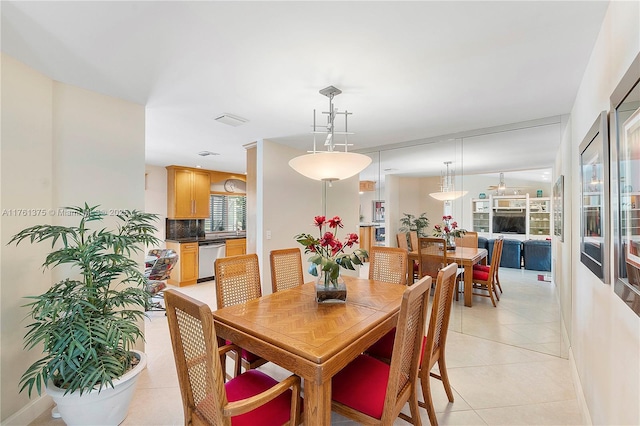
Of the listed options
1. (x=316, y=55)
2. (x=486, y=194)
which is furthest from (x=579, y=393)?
(x=316, y=55)

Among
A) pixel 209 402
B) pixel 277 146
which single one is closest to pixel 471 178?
pixel 277 146

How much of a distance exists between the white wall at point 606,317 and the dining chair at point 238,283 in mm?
1985

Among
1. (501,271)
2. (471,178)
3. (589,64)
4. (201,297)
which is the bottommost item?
(201,297)

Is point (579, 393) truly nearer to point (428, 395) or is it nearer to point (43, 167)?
point (428, 395)

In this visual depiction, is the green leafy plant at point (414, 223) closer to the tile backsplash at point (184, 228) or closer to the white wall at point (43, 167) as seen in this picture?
the white wall at point (43, 167)

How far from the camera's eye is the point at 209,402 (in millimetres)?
1262

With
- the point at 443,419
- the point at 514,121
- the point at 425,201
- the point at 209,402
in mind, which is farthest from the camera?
the point at 425,201

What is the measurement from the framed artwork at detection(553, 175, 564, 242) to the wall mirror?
2.02m

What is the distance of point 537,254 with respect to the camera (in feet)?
12.8

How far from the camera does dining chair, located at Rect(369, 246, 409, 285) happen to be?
107 inches

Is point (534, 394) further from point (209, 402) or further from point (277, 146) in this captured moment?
point (277, 146)

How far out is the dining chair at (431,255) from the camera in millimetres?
3637

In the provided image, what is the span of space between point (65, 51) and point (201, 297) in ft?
13.0

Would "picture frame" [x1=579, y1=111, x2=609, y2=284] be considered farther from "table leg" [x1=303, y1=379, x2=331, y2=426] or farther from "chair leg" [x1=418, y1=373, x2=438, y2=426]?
"table leg" [x1=303, y1=379, x2=331, y2=426]
